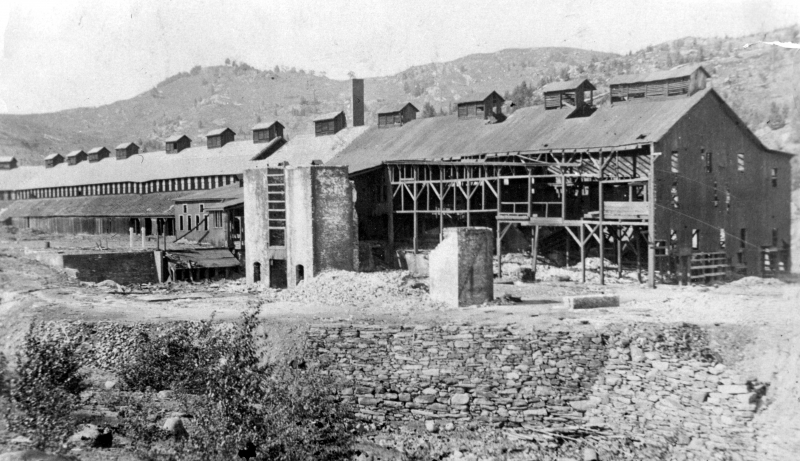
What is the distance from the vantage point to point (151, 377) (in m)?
23.0

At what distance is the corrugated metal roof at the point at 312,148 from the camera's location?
55.6 m

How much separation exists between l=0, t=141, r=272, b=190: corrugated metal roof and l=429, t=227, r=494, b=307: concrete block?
33.4 m

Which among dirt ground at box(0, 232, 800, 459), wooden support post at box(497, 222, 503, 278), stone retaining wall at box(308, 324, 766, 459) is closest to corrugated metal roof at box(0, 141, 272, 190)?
wooden support post at box(497, 222, 503, 278)

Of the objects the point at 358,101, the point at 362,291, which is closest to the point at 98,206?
the point at 358,101

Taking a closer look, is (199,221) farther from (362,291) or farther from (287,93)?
(287,93)

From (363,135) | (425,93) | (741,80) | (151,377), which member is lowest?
(151,377)

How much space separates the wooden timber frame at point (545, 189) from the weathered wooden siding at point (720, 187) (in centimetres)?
131

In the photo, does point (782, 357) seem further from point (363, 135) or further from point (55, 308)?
point (363, 135)

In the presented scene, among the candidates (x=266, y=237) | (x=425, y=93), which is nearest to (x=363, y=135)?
(x=266, y=237)

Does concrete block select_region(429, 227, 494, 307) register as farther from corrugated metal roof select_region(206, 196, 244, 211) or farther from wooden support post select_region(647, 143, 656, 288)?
corrugated metal roof select_region(206, 196, 244, 211)

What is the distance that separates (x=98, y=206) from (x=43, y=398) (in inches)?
2051

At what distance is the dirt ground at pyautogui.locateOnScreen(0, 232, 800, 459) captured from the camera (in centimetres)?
2041

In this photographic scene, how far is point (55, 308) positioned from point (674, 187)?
26.1m

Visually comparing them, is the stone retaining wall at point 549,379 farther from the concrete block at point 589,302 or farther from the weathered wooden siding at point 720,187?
the weathered wooden siding at point 720,187
